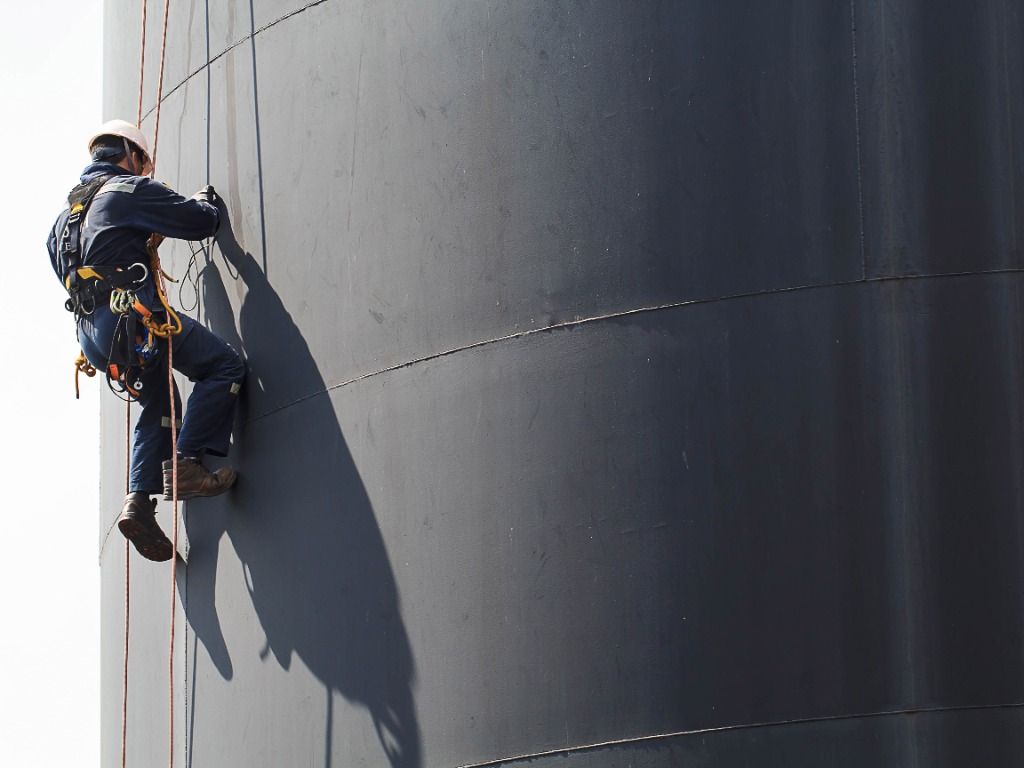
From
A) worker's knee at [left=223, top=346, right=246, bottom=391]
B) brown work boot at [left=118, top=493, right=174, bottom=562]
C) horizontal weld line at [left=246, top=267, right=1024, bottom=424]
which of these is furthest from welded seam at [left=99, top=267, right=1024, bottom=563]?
brown work boot at [left=118, top=493, right=174, bottom=562]

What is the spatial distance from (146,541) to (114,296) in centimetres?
122

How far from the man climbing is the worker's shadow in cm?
15

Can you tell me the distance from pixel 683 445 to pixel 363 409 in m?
1.60

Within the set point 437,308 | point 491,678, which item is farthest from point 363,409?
point 491,678

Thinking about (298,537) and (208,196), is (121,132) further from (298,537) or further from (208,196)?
(298,537)

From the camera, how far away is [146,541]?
33.7 feet

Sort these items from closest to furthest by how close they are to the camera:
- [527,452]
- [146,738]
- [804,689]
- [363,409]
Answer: [804,689]
[527,452]
[363,409]
[146,738]

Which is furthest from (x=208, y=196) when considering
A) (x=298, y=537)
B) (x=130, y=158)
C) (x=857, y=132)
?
(x=857, y=132)

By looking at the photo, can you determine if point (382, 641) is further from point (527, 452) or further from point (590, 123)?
point (590, 123)

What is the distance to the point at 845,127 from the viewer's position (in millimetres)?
8508

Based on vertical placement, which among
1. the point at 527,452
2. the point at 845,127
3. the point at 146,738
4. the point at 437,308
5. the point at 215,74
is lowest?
the point at 146,738

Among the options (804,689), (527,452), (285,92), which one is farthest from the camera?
(285,92)

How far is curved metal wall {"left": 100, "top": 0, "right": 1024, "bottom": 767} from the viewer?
321 inches

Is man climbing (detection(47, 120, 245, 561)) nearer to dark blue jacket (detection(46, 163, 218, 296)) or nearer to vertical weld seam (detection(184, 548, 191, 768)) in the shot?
dark blue jacket (detection(46, 163, 218, 296))
